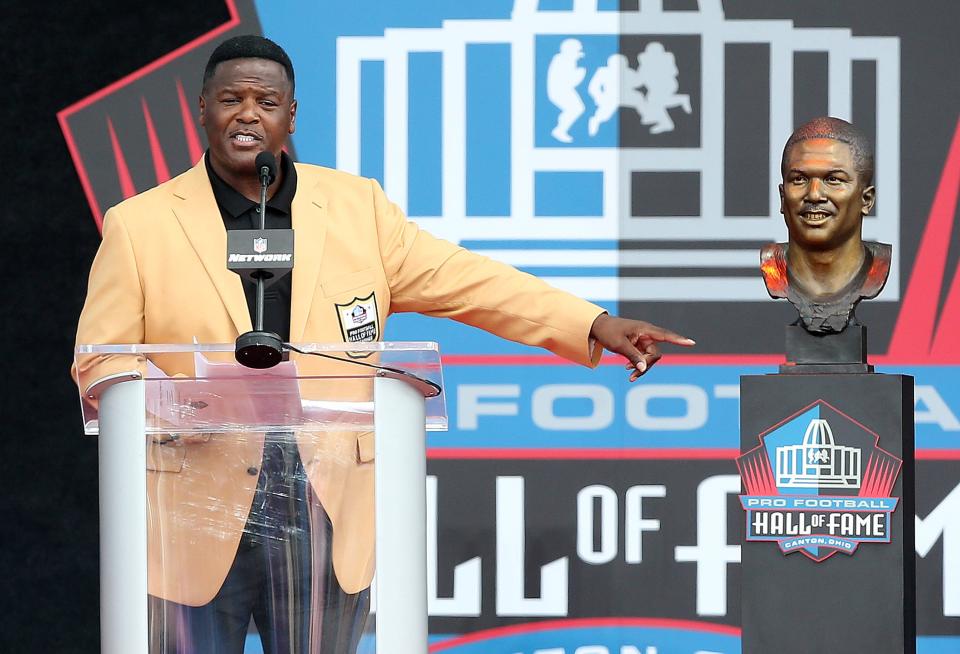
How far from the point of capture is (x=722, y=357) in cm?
395

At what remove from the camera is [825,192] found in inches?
113

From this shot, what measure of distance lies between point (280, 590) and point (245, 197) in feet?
3.15

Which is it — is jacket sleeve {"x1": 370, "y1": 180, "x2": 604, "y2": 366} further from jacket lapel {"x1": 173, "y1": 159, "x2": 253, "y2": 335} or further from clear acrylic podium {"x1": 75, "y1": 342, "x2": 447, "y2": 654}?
clear acrylic podium {"x1": 75, "y1": 342, "x2": 447, "y2": 654}

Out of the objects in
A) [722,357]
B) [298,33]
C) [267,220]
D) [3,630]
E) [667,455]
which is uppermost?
[298,33]

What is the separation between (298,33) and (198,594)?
247 cm

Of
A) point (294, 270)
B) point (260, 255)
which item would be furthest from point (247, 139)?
point (260, 255)

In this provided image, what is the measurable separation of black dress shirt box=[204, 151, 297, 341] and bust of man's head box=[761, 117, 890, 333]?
1039 mm

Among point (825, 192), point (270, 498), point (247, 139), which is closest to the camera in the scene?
point (270, 498)

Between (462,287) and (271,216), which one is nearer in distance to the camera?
(271,216)

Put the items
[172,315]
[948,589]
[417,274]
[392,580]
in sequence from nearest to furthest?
[392,580] → [172,315] → [417,274] → [948,589]

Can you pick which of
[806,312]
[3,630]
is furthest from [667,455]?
[3,630]

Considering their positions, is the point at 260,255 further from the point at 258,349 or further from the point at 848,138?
the point at 848,138

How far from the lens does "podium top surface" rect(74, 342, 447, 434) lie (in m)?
1.86

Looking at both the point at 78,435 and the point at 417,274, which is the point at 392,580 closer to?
the point at 417,274
